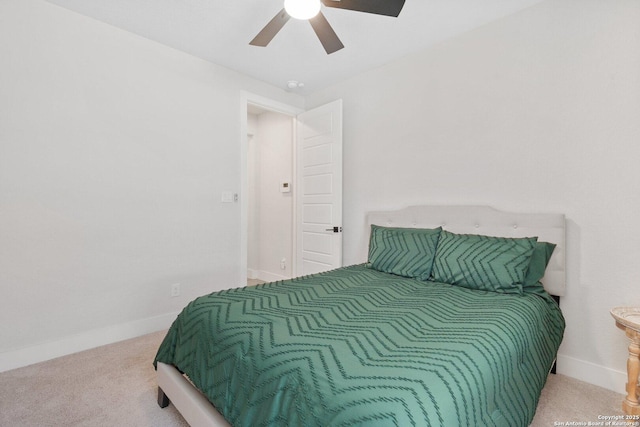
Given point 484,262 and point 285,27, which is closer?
point 484,262

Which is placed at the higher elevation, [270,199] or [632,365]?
[270,199]

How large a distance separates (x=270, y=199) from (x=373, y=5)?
3105mm

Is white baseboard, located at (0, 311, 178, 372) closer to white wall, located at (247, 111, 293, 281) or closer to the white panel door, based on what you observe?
the white panel door

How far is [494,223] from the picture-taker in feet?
7.65

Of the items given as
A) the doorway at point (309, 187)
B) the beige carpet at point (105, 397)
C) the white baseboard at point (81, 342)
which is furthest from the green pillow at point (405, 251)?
the white baseboard at point (81, 342)

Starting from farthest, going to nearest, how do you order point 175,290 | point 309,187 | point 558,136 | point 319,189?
point 309,187 → point 319,189 → point 175,290 → point 558,136

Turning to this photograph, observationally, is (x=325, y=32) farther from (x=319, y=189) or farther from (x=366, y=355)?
(x=366, y=355)

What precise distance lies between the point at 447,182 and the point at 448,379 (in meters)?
1.98

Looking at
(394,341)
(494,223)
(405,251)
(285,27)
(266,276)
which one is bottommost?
(266,276)

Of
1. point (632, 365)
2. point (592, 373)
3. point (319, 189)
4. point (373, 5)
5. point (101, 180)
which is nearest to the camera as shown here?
point (632, 365)

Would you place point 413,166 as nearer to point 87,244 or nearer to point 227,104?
point 227,104

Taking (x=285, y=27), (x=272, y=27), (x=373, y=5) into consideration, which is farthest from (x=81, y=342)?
(x=373, y=5)

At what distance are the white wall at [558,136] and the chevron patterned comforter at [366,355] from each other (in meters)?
0.45

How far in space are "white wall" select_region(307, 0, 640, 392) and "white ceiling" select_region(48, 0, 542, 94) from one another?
23 cm
